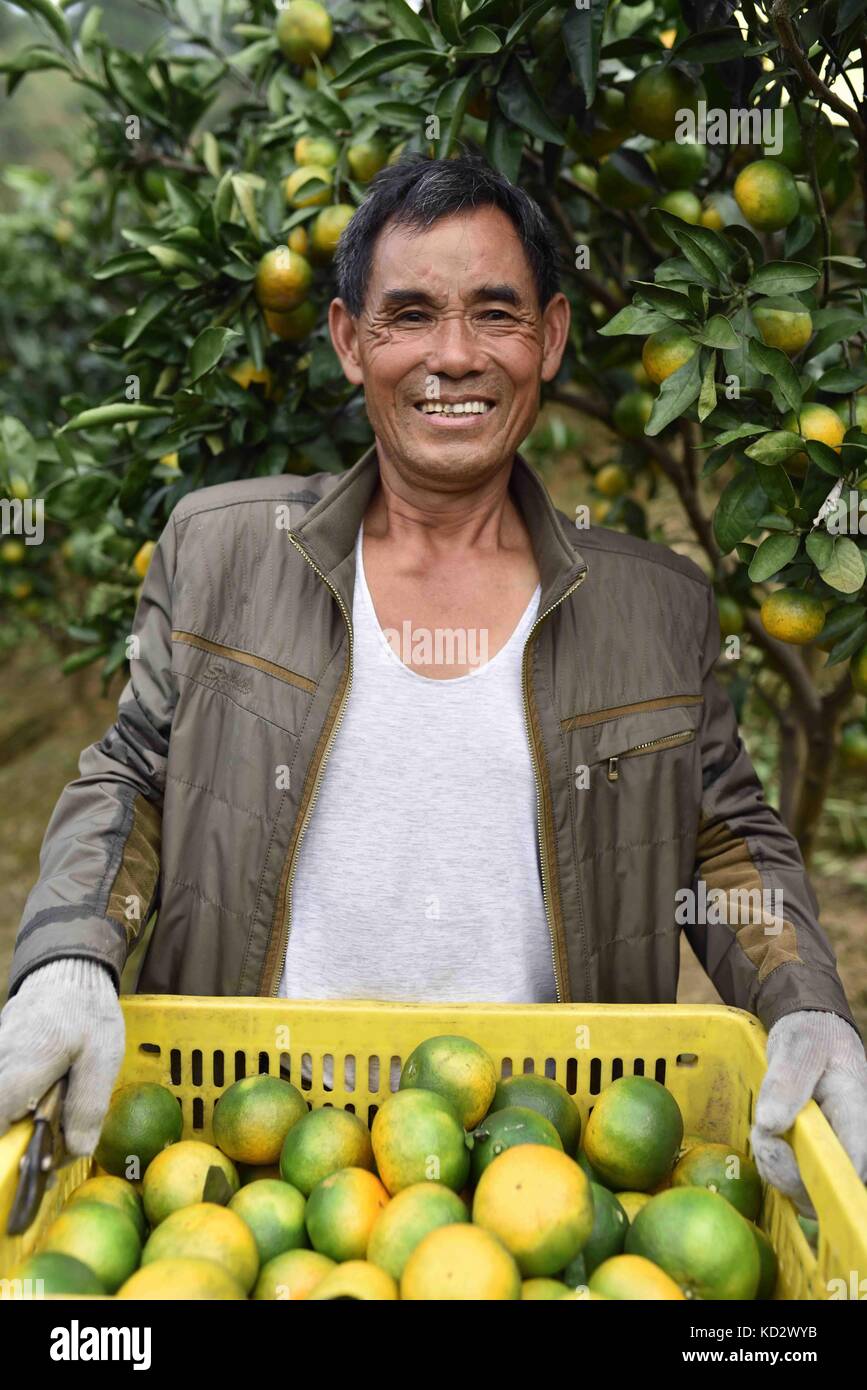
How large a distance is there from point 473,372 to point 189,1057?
1.09 m

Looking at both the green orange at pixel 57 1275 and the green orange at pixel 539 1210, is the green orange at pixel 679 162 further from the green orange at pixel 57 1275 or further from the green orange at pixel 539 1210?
the green orange at pixel 57 1275

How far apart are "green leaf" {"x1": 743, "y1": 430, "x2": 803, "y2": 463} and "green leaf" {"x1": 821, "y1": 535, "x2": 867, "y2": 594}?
14cm

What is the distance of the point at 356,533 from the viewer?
2.05m

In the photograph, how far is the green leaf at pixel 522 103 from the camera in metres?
1.87

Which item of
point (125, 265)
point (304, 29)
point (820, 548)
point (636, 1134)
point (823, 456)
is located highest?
point (304, 29)

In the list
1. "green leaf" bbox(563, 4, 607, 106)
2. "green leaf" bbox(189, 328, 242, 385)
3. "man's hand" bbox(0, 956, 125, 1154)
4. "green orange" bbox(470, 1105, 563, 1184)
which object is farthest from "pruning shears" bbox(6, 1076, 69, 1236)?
"green leaf" bbox(563, 4, 607, 106)

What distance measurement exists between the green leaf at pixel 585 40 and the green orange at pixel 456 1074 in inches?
51.1

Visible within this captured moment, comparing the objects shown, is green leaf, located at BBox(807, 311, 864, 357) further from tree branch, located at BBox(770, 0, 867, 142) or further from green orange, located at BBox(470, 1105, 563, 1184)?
green orange, located at BBox(470, 1105, 563, 1184)

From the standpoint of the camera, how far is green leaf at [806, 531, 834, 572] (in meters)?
1.62

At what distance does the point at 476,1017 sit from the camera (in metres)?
1.53

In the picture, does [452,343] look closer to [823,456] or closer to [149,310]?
[823,456]

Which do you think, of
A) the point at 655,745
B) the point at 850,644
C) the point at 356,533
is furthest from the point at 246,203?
the point at 850,644

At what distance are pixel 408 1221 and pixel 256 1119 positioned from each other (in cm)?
28
